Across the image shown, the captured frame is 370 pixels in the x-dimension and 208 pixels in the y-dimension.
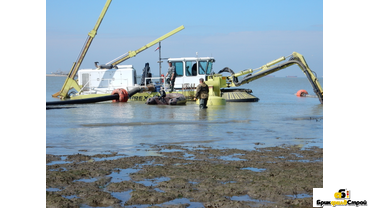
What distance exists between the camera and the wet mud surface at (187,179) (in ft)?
16.0

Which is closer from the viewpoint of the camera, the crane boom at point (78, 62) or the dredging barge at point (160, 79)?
the dredging barge at point (160, 79)

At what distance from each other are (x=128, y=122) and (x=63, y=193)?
9.46m

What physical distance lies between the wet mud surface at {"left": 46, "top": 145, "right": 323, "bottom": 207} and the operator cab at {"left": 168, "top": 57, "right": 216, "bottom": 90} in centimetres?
1990

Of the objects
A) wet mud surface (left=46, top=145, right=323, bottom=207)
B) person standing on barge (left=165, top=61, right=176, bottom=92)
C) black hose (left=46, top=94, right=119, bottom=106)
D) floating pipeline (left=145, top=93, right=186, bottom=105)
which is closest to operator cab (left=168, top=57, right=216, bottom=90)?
person standing on barge (left=165, top=61, right=176, bottom=92)

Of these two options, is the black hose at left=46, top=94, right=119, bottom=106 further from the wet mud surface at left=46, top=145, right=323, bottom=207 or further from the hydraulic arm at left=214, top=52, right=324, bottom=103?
the wet mud surface at left=46, top=145, right=323, bottom=207

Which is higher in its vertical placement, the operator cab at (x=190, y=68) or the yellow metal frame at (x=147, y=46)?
the yellow metal frame at (x=147, y=46)

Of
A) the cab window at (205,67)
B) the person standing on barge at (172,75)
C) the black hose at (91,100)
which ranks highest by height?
the cab window at (205,67)

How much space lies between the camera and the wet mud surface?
16.0ft

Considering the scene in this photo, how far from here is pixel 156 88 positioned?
28.7 metres

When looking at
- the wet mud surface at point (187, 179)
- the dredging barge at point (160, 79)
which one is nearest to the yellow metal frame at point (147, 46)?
the dredging barge at point (160, 79)

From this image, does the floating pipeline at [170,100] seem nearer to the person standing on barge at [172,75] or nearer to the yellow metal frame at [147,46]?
the person standing on barge at [172,75]

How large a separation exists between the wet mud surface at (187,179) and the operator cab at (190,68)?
1990 centimetres
